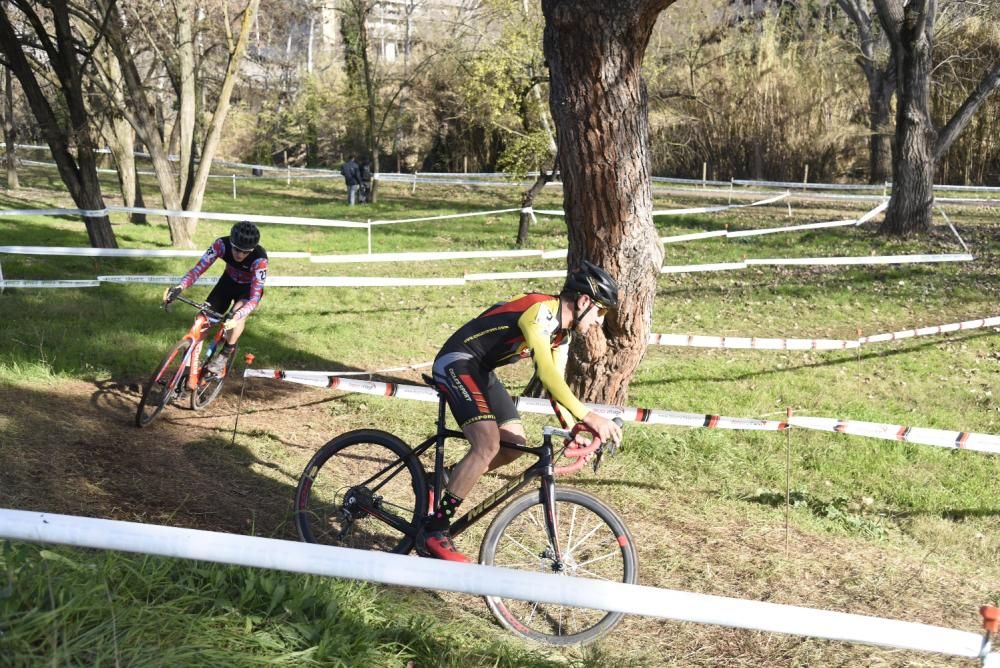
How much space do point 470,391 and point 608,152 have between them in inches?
122

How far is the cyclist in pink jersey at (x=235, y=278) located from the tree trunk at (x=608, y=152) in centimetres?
281

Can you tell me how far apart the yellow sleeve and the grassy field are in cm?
126

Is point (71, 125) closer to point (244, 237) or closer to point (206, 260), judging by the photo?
point (206, 260)

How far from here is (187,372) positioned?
779 centimetres

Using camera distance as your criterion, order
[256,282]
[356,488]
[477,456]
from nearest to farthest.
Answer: [477,456] → [356,488] → [256,282]

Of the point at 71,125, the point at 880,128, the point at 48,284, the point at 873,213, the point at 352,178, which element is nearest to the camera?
the point at 48,284

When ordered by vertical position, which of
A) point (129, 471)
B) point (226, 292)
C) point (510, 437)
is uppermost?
point (226, 292)

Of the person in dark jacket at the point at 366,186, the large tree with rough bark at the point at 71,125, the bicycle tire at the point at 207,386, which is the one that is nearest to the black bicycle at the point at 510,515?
the bicycle tire at the point at 207,386

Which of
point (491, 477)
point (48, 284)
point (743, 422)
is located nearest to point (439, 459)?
point (491, 477)

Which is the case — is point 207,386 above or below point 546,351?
below

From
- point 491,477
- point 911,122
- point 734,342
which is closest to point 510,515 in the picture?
point 491,477

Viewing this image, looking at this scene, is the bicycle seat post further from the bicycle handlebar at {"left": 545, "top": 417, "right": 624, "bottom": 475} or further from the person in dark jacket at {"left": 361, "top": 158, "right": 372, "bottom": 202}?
the person in dark jacket at {"left": 361, "top": 158, "right": 372, "bottom": 202}

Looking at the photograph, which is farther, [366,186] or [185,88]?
[366,186]

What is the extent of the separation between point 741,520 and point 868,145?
1231 inches
